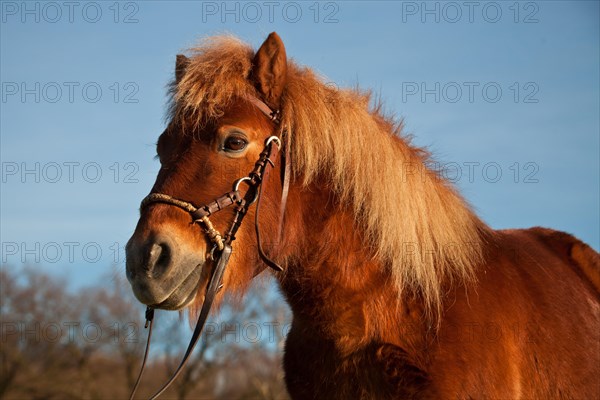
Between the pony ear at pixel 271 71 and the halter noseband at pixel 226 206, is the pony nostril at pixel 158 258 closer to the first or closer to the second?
the halter noseband at pixel 226 206

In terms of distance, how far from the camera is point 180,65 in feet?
16.1

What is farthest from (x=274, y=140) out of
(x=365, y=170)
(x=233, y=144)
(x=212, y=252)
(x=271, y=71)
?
(x=212, y=252)

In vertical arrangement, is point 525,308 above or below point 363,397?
above

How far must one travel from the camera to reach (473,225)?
4820 mm

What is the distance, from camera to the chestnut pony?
13.2ft

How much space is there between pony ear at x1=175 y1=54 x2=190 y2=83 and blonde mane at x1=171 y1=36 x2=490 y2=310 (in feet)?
0.64

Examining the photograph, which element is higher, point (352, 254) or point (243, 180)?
point (243, 180)

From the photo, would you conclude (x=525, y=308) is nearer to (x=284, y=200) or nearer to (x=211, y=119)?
(x=284, y=200)

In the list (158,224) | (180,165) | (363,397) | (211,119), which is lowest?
(363,397)

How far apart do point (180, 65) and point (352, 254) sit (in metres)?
1.97

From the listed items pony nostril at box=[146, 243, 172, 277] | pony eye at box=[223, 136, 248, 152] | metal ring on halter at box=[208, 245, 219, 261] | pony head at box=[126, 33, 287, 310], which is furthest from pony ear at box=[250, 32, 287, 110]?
pony nostril at box=[146, 243, 172, 277]

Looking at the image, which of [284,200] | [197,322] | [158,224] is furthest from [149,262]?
[284,200]

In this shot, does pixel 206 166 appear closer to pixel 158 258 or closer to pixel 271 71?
pixel 158 258

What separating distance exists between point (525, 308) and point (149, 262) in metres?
2.61
